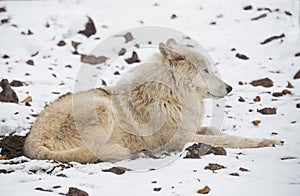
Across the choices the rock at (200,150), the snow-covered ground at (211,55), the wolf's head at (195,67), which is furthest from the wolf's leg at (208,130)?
the rock at (200,150)

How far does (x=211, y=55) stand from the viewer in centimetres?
838

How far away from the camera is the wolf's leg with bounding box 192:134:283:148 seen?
4.55 meters

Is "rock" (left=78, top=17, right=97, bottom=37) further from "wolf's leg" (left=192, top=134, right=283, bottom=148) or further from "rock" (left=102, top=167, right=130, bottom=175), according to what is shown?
"rock" (left=102, top=167, right=130, bottom=175)

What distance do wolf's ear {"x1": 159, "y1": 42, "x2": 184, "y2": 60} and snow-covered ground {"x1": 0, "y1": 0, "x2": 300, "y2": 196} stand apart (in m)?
1.11

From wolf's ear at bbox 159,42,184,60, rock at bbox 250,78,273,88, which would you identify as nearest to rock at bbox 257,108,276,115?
rock at bbox 250,78,273,88

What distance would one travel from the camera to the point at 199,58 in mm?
5152

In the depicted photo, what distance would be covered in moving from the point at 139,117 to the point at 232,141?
112cm

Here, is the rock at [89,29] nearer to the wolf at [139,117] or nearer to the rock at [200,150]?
the wolf at [139,117]

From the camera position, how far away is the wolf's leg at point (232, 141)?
4.55 metres

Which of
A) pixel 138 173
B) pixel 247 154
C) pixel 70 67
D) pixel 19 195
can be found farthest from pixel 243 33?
pixel 19 195

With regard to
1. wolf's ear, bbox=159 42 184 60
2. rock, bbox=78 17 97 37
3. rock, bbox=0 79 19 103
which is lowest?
rock, bbox=0 79 19 103

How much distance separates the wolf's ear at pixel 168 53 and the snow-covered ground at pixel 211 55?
43.9 inches

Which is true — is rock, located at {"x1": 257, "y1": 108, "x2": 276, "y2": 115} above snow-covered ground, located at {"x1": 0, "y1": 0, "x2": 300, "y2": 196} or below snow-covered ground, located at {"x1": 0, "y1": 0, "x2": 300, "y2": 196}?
below

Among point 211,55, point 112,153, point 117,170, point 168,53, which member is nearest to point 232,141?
point 168,53
